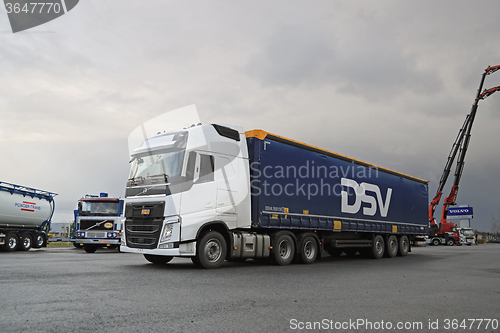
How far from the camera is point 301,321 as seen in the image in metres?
4.78

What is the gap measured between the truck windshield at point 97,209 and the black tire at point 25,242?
11.2ft

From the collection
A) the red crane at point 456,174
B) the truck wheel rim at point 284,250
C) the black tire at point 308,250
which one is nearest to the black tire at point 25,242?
the truck wheel rim at point 284,250

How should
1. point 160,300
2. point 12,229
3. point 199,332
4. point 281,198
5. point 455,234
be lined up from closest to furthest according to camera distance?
point 199,332 → point 160,300 → point 281,198 → point 12,229 → point 455,234

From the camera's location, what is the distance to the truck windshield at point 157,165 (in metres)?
10.1

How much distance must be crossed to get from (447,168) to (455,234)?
7.20 meters

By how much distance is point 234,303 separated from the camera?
5.80 m

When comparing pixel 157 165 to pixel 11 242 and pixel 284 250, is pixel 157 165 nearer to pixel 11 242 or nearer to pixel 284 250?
pixel 284 250

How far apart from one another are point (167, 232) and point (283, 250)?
4143 mm

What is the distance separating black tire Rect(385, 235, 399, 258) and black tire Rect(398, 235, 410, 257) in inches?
9.1

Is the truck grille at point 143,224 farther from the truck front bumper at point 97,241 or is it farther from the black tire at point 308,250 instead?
the truck front bumper at point 97,241

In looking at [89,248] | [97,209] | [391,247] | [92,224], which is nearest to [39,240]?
[89,248]

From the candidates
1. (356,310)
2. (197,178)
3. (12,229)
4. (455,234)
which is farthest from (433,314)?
(455,234)

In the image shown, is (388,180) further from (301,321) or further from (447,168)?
(447,168)

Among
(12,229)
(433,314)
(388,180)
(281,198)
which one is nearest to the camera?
(433,314)
